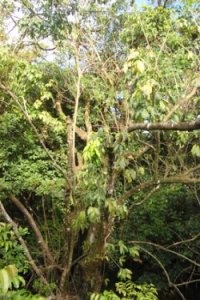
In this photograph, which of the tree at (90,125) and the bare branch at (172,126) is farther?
the tree at (90,125)

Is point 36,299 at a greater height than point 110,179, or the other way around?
point 110,179

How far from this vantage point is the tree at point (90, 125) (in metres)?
3.14

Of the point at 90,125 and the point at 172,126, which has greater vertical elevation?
the point at 90,125

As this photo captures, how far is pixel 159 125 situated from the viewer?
2.43 meters

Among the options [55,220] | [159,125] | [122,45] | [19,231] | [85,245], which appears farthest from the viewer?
[122,45]

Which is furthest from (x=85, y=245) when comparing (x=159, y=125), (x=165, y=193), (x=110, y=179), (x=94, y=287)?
(x=165, y=193)

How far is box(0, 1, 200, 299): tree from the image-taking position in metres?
3.14

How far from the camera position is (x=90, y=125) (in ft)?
20.1

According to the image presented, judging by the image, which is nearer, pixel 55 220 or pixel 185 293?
pixel 55 220

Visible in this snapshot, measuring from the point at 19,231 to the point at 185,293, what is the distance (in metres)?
3.66

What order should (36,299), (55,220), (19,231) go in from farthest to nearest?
(55,220)
(19,231)
(36,299)

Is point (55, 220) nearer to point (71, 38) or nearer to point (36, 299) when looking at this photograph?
point (71, 38)

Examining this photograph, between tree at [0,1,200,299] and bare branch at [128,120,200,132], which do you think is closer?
bare branch at [128,120,200,132]

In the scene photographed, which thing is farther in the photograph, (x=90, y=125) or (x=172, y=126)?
(x=90, y=125)
